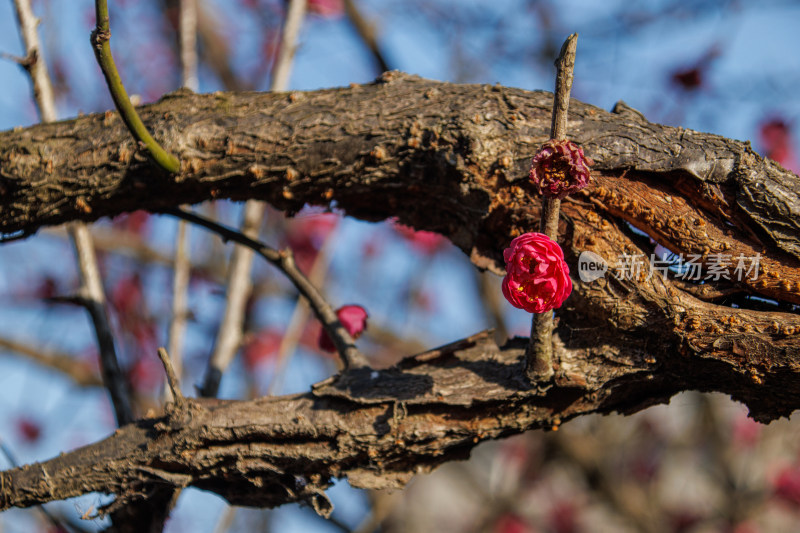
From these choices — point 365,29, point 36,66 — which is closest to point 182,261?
point 36,66

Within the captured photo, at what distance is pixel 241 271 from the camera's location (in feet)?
7.45

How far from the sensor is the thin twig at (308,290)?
4.58 feet

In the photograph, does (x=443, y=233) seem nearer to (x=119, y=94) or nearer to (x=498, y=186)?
(x=498, y=186)

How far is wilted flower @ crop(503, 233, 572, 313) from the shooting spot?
38.9 inches

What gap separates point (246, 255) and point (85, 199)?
2.91 ft

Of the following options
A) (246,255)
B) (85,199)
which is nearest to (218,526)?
(246,255)

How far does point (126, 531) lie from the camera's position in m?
1.50

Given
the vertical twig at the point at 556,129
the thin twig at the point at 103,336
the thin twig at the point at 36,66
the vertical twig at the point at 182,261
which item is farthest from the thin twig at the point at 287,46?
the vertical twig at the point at 556,129

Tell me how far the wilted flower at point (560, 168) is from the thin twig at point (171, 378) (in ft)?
2.42

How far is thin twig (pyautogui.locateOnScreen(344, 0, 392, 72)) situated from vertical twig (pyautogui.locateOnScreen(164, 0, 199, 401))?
1.16m

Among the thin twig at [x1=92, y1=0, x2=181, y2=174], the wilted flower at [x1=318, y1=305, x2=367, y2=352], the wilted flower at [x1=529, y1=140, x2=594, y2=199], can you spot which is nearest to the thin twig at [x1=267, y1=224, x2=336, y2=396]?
the wilted flower at [x1=318, y1=305, x2=367, y2=352]

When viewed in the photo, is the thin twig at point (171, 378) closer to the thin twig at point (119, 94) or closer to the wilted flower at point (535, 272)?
the thin twig at point (119, 94)

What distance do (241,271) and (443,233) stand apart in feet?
3.51

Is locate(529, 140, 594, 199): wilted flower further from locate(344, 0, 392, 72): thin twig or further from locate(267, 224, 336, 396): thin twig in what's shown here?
locate(344, 0, 392, 72): thin twig
